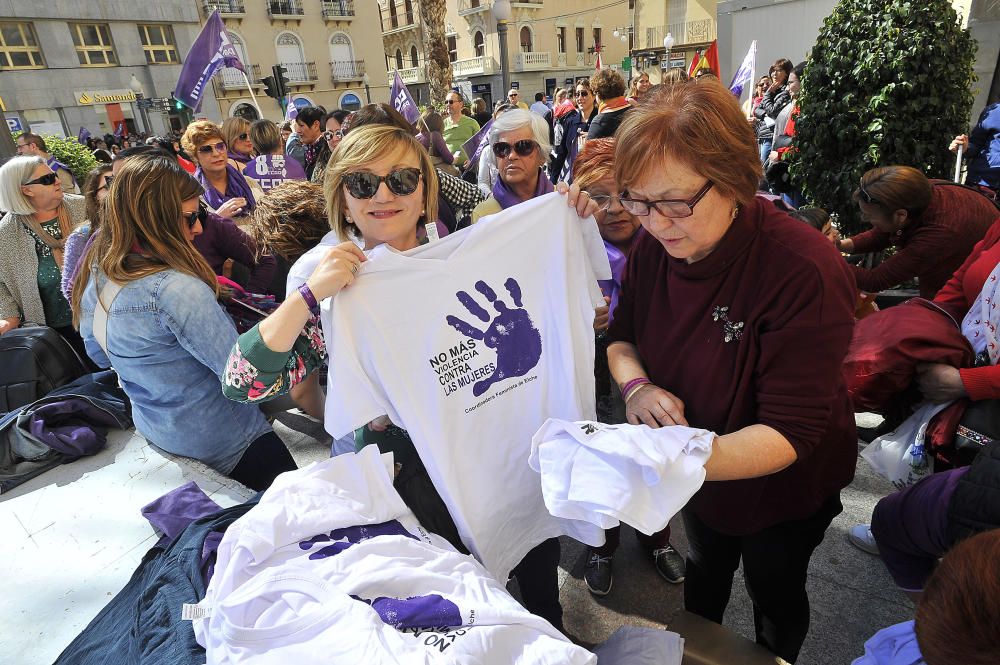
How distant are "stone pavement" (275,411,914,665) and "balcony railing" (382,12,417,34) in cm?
4670

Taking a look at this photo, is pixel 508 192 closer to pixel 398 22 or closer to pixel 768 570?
pixel 768 570

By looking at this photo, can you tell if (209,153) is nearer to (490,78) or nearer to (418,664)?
(418,664)

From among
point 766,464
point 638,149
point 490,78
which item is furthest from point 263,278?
point 490,78

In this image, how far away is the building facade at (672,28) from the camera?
35000 millimetres

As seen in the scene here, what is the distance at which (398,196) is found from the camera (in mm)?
1794

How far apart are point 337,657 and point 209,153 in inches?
180

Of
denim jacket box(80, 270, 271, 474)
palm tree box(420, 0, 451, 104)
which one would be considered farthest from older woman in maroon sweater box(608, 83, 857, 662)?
palm tree box(420, 0, 451, 104)

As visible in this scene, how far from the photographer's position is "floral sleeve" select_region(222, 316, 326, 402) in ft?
5.21

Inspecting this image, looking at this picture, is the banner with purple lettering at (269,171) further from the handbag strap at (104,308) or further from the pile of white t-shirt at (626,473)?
the pile of white t-shirt at (626,473)

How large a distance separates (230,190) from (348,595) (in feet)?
15.0

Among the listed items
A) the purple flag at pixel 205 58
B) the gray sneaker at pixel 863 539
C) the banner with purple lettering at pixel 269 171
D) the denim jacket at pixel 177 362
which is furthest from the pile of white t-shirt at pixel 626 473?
the purple flag at pixel 205 58

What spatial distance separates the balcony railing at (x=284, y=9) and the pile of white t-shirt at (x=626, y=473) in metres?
36.6

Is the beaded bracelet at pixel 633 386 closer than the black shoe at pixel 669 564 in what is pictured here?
Yes

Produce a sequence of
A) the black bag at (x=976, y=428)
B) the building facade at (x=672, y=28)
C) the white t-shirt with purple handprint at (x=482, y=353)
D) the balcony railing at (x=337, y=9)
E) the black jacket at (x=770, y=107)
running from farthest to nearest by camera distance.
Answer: the building facade at (x=672, y=28), the balcony railing at (x=337, y=9), the black jacket at (x=770, y=107), the black bag at (x=976, y=428), the white t-shirt with purple handprint at (x=482, y=353)
